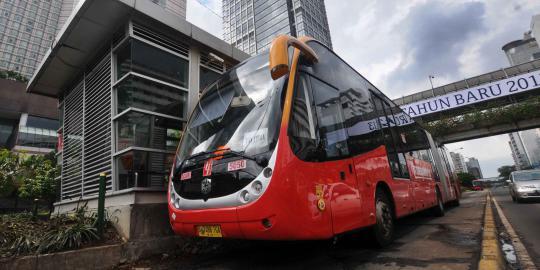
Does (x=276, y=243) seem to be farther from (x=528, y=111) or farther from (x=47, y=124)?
(x=47, y=124)

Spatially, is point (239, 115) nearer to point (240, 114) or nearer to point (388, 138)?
point (240, 114)

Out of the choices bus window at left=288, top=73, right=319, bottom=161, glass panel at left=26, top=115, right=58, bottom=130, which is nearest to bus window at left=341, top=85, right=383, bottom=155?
bus window at left=288, top=73, right=319, bottom=161

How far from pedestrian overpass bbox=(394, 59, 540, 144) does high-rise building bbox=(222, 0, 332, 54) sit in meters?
33.8

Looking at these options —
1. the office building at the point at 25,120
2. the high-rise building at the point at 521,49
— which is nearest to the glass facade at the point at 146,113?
the office building at the point at 25,120

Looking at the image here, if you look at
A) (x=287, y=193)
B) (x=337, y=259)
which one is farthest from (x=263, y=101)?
(x=337, y=259)

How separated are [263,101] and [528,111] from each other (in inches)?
1073

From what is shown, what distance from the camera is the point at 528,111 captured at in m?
21.8

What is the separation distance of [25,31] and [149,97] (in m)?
96.6

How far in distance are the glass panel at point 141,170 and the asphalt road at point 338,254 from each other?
1291 mm

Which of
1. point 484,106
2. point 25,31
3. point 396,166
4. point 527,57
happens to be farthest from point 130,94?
point 527,57

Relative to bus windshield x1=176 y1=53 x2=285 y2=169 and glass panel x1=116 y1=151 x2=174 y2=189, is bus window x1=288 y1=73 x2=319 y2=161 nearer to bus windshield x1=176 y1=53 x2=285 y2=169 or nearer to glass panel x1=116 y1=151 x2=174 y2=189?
bus windshield x1=176 y1=53 x2=285 y2=169

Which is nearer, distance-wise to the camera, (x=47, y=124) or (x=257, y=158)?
(x=257, y=158)

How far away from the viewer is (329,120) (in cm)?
364

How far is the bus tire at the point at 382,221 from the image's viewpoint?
13.1ft
